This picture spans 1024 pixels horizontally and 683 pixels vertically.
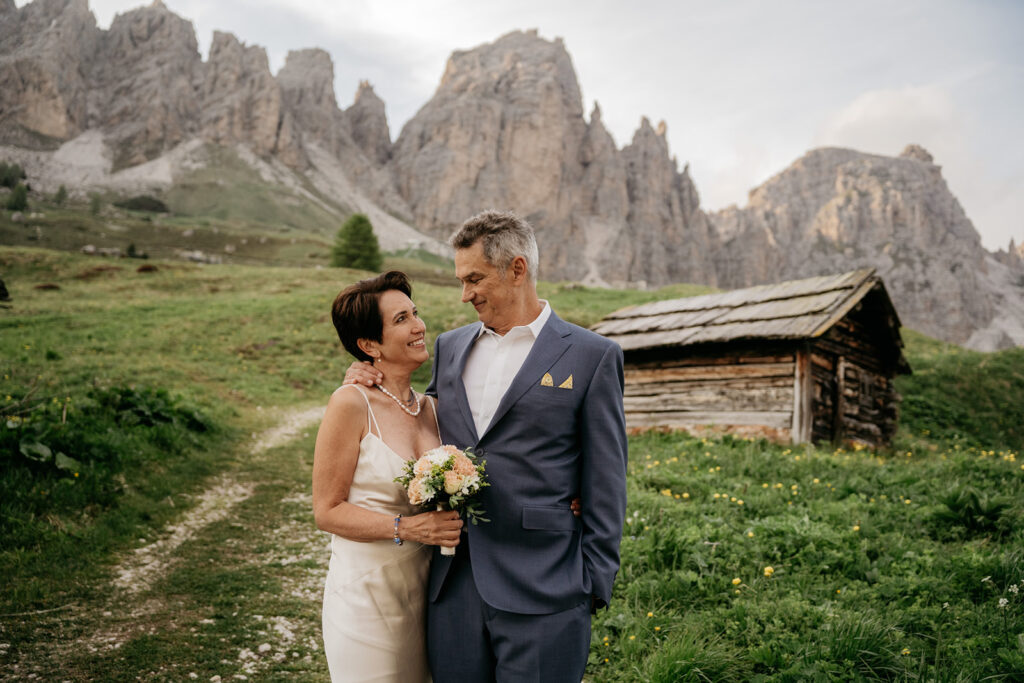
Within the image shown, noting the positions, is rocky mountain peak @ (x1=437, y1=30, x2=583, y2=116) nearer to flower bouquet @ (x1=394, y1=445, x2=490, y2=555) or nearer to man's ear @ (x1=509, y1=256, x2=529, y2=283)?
man's ear @ (x1=509, y1=256, x2=529, y2=283)

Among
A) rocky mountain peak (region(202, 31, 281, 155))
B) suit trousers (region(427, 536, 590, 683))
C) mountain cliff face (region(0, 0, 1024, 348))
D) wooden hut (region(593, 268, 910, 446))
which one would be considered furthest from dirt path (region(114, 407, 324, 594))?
rocky mountain peak (region(202, 31, 281, 155))

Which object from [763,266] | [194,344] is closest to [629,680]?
[194,344]

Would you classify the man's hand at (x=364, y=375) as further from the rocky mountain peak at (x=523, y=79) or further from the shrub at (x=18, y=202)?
the rocky mountain peak at (x=523, y=79)

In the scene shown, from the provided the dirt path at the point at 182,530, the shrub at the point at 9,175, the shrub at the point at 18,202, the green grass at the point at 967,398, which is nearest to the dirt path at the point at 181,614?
the dirt path at the point at 182,530

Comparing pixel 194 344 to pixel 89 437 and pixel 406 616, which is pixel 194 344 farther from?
pixel 406 616

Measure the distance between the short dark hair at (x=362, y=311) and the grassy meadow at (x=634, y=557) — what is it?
283cm

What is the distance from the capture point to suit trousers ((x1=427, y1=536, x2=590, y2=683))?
95.4 inches

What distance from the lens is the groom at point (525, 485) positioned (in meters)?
2.47

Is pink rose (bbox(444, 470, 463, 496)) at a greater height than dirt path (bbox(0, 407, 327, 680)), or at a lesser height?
greater

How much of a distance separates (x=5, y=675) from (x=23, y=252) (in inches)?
1697

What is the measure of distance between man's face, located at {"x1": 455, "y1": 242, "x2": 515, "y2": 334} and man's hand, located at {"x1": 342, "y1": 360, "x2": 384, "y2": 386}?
59 centimetres

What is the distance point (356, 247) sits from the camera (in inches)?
2186

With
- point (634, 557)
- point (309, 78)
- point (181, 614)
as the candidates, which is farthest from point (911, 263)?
point (181, 614)

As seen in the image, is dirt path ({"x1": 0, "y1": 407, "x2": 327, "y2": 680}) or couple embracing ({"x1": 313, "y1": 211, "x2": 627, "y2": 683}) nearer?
couple embracing ({"x1": 313, "y1": 211, "x2": 627, "y2": 683})
